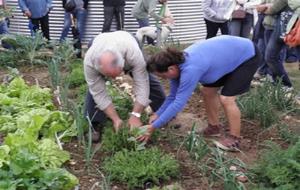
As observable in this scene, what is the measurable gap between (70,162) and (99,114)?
0.63 metres

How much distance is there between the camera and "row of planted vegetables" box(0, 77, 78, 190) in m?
3.42

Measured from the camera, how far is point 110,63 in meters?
3.73

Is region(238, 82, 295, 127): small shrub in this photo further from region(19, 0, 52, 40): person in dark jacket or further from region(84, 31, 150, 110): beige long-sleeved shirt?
region(19, 0, 52, 40): person in dark jacket

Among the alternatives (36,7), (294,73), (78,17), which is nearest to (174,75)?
(294,73)

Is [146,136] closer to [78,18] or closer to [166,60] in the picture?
[166,60]

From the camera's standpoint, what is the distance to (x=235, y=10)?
24.2 feet

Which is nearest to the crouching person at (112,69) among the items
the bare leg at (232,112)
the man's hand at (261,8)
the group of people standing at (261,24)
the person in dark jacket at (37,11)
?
the bare leg at (232,112)

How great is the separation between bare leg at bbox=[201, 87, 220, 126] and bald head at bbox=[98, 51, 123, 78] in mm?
1139

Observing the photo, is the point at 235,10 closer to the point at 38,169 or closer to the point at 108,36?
the point at 108,36

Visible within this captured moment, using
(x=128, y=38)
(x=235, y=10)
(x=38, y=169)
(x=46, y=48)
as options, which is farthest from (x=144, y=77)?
(x=46, y=48)

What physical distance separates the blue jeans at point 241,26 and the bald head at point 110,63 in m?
4.00

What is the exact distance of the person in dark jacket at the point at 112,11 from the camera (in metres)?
9.49

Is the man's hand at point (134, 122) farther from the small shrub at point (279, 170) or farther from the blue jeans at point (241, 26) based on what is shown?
the blue jeans at point (241, 26)

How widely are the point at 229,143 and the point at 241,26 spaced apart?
134 inches
